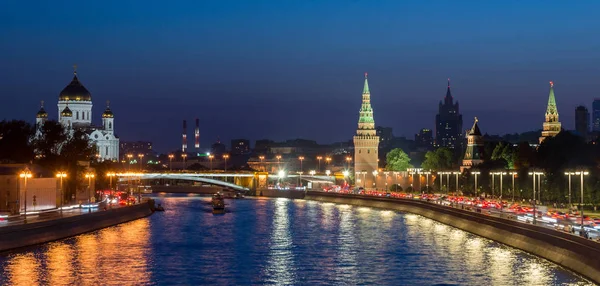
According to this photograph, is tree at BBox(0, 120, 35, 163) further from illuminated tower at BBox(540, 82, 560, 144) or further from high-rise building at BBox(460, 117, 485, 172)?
illuminated tower at BBox(540, 82, 560, 144)

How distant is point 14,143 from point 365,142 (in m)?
99.5

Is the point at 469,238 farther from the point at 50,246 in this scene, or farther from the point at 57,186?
the point at 57,186

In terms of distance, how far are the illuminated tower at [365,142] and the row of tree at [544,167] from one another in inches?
742

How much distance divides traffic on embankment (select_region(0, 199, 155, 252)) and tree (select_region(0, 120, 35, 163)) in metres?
11.2

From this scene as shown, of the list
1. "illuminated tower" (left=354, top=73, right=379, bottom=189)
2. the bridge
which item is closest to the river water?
the bridge

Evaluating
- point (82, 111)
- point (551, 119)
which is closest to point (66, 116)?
point (82, 111)

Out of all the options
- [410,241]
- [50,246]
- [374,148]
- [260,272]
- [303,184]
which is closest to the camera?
[260,272]

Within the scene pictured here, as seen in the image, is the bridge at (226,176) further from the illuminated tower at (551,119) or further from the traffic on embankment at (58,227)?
the traffic on embankment at (58,227)

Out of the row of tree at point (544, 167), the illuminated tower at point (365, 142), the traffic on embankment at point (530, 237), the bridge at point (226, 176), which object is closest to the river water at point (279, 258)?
the traffic on embankment at point (530, 237)

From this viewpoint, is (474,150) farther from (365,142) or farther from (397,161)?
(365,142)

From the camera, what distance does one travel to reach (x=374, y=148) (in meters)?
180

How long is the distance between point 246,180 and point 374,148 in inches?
955

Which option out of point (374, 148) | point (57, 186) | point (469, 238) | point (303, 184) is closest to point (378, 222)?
point (469, 238)

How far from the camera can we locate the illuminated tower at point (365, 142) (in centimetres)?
17764
